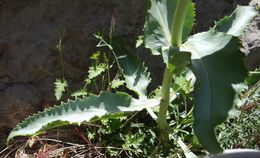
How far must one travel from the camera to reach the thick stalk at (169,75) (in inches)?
63.1

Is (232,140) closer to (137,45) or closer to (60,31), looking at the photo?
(137,45)

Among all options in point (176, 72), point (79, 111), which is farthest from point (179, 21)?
point (79, 111)

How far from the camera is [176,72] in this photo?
5.46 ft

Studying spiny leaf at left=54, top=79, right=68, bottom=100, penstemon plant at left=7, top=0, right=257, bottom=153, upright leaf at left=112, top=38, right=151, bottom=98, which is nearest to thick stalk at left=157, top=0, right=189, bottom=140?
penstemon plant at left=7, top=0, right=257, bottom=153

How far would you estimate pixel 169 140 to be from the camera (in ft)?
6.41

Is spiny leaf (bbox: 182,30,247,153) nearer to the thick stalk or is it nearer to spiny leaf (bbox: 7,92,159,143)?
the thick stalk

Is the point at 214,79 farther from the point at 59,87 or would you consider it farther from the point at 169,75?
the point at 59,87

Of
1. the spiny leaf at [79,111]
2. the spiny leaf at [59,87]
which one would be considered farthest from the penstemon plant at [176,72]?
the spiny leaf at [59,87]

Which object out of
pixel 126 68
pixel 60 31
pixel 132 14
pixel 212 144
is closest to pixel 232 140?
pixel 212 144

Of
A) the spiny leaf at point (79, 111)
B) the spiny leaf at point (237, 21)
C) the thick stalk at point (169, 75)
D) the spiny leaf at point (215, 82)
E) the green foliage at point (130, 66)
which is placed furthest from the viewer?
the green foliage at point (130, 66)

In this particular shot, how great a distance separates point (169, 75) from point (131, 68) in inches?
10.7

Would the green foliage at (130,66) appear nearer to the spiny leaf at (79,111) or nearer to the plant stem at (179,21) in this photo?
the spiny leaf at (79,111)

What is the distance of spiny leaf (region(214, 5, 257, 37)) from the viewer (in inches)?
72.5

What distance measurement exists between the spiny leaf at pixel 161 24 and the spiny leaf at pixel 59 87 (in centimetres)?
40
